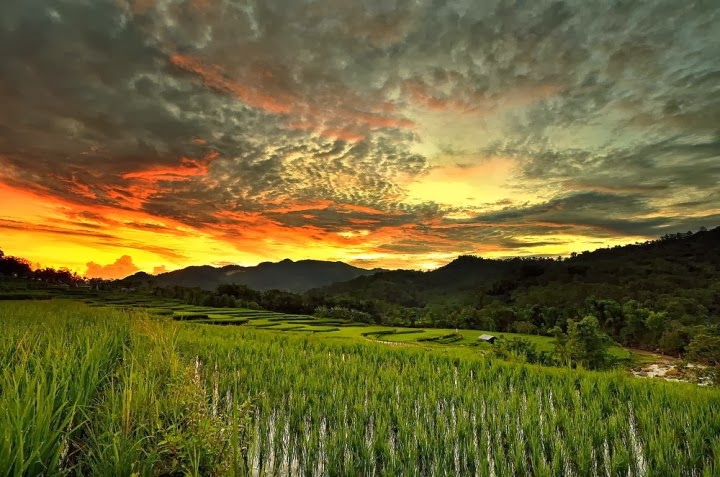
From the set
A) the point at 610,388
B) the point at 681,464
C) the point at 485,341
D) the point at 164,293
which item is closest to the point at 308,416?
the point at 681,464

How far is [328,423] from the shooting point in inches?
224

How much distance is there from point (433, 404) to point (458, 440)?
5.16 feet

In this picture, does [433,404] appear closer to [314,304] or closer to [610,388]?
[610,388]

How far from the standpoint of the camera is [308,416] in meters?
5.86

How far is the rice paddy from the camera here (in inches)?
132

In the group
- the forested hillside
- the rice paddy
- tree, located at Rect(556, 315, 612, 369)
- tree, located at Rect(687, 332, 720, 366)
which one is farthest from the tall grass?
the forested hillside

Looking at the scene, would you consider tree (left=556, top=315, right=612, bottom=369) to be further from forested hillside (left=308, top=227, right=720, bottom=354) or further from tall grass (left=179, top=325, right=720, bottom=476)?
tall grass (left=179, top=325, right=720, bottom=476)

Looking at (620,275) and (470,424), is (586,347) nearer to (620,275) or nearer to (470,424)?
(470,424)

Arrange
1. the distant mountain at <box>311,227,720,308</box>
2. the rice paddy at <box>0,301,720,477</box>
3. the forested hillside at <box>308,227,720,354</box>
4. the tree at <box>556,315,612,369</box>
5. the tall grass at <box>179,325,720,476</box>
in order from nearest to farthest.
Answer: the rice paddy at <box>0,301,720,477</box> → the tall grass at <box>179,325,720,476</box> → the tree at <box>556,315,612,369</box> → the forested hillside at <box>308,227,720,354</box> → the distant mountain at <box>311,227,720,308</box>

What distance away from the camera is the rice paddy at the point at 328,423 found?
11.0 ft

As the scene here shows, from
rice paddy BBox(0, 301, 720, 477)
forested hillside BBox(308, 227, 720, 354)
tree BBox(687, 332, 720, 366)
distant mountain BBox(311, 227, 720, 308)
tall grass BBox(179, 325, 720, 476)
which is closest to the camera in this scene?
rice paddy BBox(0, 301, 720, 477)

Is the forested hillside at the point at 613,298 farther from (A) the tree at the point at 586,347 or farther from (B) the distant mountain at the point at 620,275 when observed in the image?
(A) the tree at the point at 586,347

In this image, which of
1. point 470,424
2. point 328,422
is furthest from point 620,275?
point 328,422

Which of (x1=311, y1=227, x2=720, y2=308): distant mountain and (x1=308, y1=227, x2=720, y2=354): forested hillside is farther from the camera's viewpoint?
(x1=311, y1=227, x2=720, y2=308): distant mountain
